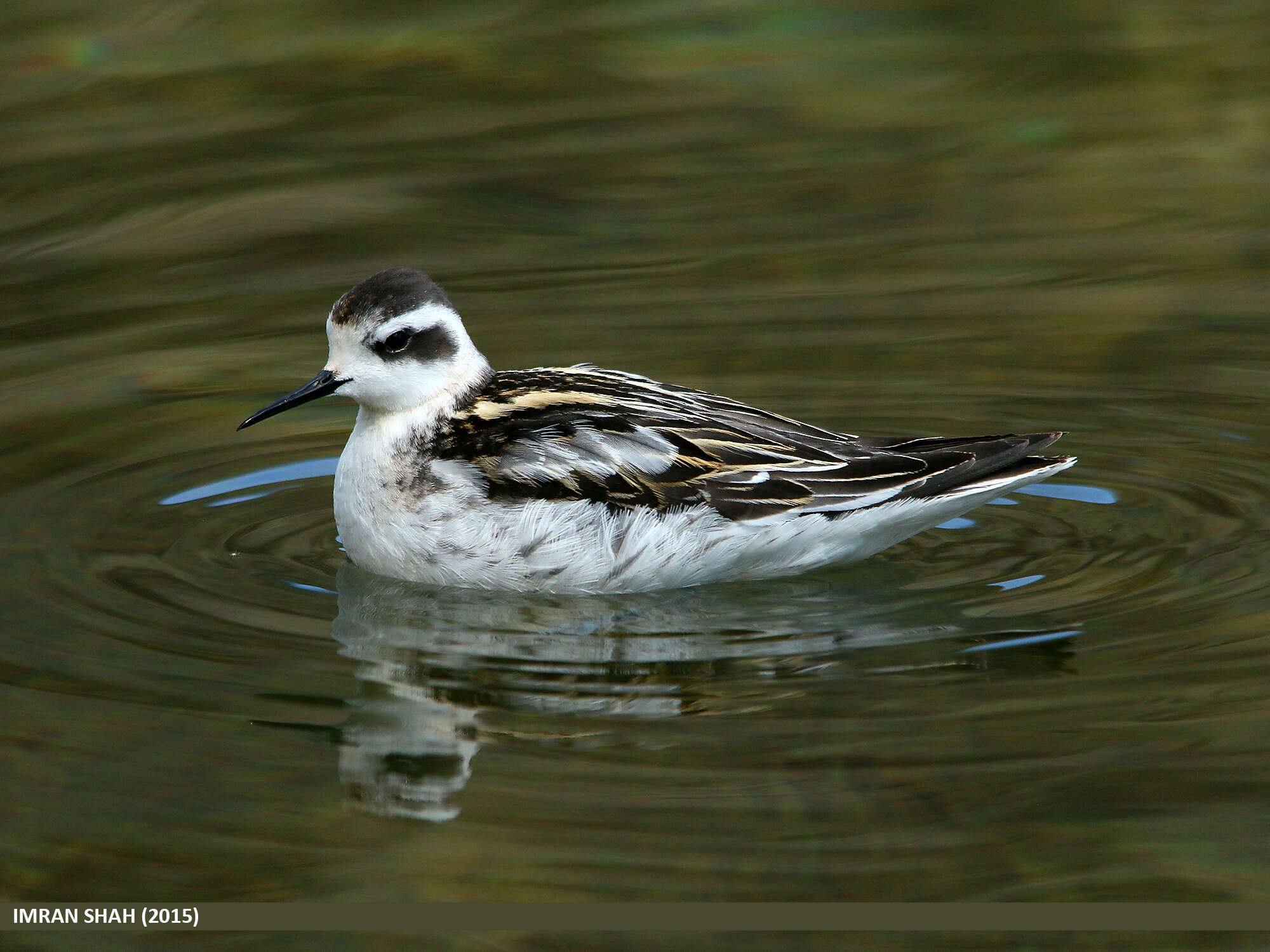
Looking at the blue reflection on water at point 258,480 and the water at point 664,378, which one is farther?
the blue reflection on water at point 258,480

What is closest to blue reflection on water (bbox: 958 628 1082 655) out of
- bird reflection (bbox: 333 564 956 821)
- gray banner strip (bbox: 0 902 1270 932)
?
bird reflection (bbox: 333 564 956 821)

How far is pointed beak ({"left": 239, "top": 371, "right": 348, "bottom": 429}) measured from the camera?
833 cm

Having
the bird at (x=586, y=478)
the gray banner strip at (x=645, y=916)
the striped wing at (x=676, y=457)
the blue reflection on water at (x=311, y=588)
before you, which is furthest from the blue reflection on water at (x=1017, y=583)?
the blue reflection on water at (x=311, y=588)

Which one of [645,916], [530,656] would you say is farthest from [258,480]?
[645,916]

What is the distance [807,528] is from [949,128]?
22.7 ft

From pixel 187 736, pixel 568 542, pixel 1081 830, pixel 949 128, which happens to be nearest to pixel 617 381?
pixel 568 542

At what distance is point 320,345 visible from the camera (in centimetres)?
1163

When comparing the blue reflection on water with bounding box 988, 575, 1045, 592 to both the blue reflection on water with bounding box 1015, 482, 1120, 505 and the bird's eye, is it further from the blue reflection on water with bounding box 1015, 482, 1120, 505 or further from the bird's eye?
the bird's eye

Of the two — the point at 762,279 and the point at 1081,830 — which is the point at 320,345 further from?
the point at 1081,830

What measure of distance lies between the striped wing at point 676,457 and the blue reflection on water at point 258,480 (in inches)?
66.6

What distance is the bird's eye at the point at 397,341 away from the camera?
8336 mm

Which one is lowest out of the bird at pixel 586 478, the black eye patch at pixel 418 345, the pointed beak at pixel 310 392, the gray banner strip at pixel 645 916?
the gray banner strip at pixel 645 916

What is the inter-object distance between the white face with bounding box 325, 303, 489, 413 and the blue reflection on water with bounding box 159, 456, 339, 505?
1.41m

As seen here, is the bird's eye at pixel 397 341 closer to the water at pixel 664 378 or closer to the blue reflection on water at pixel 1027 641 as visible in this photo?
the water at pixel 664 378
